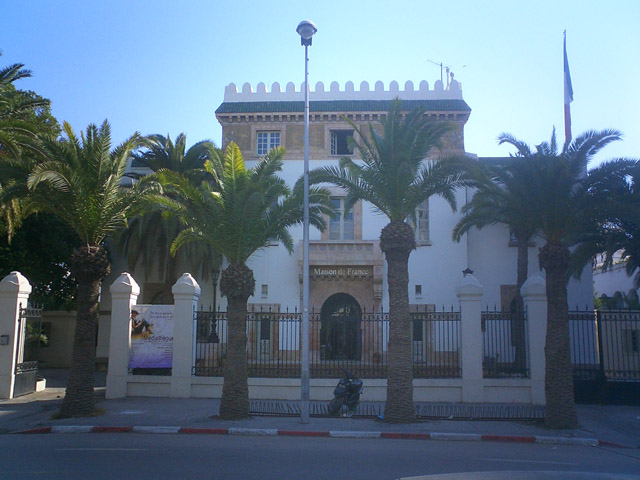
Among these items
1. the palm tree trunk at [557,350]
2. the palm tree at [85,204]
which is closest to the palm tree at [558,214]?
the palm tree trunk at [557,350]

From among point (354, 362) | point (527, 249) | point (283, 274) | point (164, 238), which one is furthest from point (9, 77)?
point (527, 249)

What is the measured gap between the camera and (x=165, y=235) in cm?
2633

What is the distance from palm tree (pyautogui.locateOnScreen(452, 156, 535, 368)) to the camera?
584 inches

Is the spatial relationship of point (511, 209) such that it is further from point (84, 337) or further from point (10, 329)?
point (10, 329)

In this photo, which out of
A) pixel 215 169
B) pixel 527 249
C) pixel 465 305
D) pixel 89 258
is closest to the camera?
pixel 89 258

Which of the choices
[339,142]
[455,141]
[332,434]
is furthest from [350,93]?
[332,434]

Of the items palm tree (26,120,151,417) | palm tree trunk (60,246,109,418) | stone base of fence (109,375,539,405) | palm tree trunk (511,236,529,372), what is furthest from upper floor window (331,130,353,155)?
palm tree trunk (60,246,109,418)

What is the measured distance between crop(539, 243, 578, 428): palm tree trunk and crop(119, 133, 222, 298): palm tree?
14916 mm

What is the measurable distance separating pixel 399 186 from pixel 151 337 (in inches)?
347

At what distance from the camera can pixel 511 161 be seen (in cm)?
1528

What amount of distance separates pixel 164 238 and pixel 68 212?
11900mm

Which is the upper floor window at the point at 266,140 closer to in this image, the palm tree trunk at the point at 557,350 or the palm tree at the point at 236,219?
the palm tree at the point at 236,219

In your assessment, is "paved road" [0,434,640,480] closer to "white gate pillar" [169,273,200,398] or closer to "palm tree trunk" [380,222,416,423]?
"palm tree trunk" [380,222,416,423]

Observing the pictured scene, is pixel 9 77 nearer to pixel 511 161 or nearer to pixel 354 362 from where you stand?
pixel 354 362
